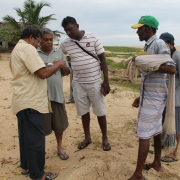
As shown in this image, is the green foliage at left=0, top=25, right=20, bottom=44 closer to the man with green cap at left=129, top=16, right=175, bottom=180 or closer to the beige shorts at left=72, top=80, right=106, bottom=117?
the beige shorts at left=72, top=80, right=106, bottom=117

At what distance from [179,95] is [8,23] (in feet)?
56.5

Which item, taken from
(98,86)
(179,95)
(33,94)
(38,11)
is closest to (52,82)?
(33,94)

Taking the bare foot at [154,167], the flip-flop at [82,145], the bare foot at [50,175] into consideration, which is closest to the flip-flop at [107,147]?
the flip-flop at [82,145]

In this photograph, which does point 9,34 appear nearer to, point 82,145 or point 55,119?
point 82,145

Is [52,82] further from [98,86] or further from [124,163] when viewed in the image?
[124,163]

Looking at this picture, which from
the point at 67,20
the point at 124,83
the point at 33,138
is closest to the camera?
the point at 33,138

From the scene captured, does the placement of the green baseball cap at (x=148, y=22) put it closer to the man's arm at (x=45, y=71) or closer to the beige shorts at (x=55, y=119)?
the man's arm at (x=45, y=71)

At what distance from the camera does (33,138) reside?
8.68 feet

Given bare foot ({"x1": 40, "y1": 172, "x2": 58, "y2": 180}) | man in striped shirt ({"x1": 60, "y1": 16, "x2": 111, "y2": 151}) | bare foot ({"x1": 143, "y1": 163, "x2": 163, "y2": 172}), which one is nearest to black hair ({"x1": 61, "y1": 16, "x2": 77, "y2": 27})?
man in striped shirt ({"x1": 60, "y1": 16, "x2": 111, "y2": 151})

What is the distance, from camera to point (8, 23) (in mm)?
17844

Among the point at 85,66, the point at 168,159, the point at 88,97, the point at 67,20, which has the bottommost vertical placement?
the point at 168,159

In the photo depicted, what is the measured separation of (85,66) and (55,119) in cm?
88

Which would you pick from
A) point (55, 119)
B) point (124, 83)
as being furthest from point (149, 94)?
point (124, 83)

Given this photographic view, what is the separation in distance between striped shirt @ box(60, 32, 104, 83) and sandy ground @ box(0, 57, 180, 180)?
1163 mm
